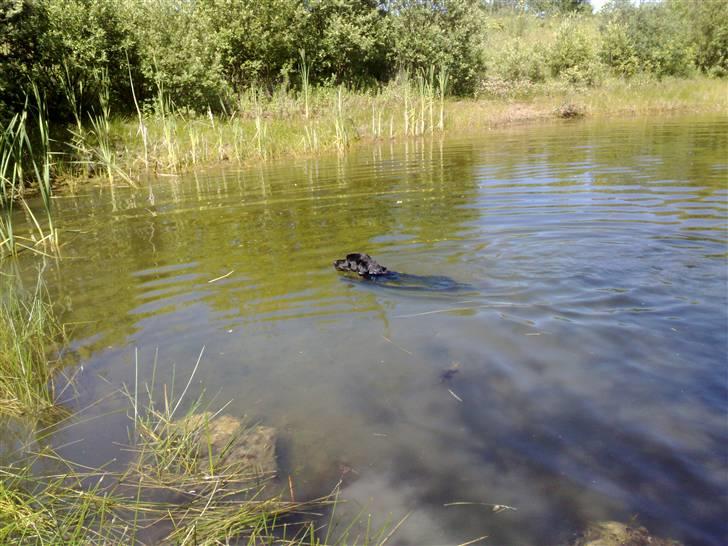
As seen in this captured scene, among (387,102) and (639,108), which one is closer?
(387,102)

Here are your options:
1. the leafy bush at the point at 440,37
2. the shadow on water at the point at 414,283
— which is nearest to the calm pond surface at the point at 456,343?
the shadow on water at the point at 414,283

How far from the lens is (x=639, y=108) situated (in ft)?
88.7

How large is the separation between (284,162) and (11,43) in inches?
327

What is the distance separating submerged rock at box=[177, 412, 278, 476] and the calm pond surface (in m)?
0.10

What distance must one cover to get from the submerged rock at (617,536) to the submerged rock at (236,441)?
5.30 ft

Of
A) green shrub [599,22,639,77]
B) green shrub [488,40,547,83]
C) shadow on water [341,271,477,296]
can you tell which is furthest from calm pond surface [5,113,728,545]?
green shrub [599,22,639,77]

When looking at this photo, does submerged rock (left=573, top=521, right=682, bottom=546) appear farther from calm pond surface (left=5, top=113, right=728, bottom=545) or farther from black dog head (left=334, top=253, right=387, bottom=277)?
black dog head (left=334, top=253, right=387, bottom=277)

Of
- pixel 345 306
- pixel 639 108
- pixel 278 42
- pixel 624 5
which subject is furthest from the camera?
pixel 624 5

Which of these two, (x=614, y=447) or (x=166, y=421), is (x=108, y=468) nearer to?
(x=166, y=421)

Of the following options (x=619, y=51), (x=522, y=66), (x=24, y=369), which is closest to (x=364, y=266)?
(x=24, y=369)

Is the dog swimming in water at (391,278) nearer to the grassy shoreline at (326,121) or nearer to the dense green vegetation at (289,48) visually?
the grassy shoreline at (326,121)

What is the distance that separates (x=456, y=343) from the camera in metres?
4.32

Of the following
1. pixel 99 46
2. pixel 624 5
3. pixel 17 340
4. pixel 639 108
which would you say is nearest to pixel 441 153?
pixel 99 46

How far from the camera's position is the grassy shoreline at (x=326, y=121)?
1484cm
